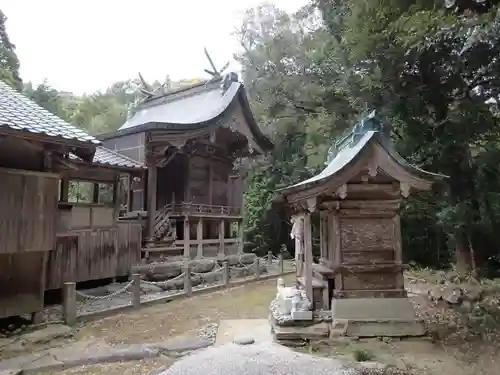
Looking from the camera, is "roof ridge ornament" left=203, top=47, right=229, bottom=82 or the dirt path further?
"roof ridge ornament" left=203, top=47, right=229, bottom=82

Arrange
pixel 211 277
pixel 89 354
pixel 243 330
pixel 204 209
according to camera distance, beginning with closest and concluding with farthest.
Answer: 1. pixel 89 354
2. pixel 243 330
3. pixel 211 277
4. pixel 204 209

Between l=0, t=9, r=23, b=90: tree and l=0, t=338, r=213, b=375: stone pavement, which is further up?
l=0, t=9, r=23, b=90: tree

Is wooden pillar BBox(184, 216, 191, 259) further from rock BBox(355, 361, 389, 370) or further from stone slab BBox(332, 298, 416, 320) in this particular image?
rock BBox(355, 361, 389, 370)

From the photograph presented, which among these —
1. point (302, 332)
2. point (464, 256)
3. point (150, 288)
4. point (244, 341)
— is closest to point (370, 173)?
point (302, 332)

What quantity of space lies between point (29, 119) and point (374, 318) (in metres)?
7.30

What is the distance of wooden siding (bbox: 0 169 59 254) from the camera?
728 cm

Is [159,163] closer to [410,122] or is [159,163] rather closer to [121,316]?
[121,316]

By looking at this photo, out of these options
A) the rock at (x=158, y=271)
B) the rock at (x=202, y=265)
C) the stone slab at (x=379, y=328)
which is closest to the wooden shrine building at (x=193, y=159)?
the rock at (x=202, y=265)

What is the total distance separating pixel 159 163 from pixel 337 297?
1029cm

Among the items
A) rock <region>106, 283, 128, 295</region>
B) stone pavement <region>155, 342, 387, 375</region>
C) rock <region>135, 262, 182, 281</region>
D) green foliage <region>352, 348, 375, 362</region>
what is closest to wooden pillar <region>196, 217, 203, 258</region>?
rock <region>135, 262, 182, 281</region>

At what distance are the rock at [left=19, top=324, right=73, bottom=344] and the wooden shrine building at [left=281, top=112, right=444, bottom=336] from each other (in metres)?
4.60

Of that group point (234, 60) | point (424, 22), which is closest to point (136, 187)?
point (424, 22)

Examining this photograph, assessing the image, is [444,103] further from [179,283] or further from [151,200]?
[151,200]

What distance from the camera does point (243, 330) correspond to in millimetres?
7566
